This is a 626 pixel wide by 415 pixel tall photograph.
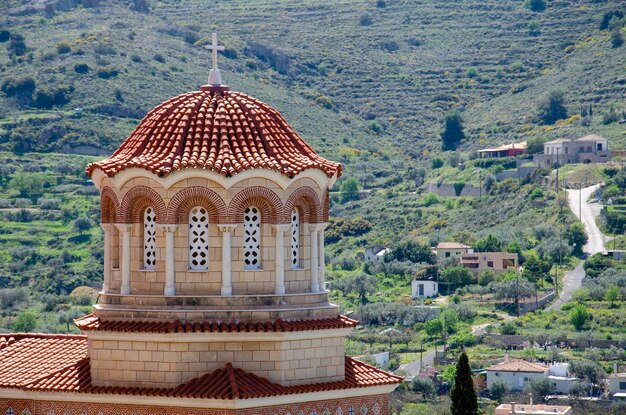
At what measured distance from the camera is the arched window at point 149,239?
3625 cm

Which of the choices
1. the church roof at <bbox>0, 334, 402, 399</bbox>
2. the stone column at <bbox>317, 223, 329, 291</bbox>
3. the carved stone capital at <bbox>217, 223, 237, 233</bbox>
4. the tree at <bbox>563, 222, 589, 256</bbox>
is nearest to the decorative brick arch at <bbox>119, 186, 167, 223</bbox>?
the carved stone capital at <bbox>217, 223, 237, 233</bbox>

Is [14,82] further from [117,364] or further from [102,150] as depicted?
[117,364]

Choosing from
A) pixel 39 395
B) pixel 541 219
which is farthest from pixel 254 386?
pixel 541 219

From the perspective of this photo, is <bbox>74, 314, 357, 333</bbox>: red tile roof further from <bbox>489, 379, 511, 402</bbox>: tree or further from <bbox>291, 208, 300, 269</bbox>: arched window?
<bbox>489, 379, 511, 402</bbox>: tree

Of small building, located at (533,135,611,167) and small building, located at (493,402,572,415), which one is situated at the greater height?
small building, located at (533,135,611,167)

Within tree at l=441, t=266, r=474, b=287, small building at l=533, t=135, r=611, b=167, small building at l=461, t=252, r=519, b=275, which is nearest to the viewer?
tree at l=441, t=266, r=474, b=287

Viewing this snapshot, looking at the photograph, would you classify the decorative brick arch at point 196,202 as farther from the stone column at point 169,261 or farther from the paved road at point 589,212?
the paved road at point 589,212

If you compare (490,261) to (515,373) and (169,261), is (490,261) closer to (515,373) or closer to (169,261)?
(515,373)

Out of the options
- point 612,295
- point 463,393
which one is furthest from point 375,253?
point 463,393

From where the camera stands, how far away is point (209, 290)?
35812mm

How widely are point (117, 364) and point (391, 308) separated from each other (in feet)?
378

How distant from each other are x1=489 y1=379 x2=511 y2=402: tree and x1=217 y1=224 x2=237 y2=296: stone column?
Result: 8745 centimetres

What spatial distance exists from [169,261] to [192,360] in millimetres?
1798

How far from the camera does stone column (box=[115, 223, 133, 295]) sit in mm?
36344
